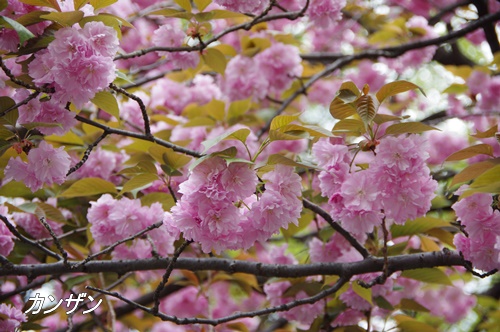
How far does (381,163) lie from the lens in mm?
1401

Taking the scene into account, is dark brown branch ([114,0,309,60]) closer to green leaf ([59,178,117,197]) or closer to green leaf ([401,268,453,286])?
green leaf ([59,178,117,197])

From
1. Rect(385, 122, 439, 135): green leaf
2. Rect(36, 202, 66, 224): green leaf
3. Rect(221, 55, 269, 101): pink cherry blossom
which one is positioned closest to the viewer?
Rect(385, 122, 439, 135): green leaf

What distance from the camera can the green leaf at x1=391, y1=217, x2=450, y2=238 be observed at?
1.90 metres

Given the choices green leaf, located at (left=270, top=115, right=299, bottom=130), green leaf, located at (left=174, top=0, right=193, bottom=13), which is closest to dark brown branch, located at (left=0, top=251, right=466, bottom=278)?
green leaf, located at (left=270, top=115, right=299, bottom=130)

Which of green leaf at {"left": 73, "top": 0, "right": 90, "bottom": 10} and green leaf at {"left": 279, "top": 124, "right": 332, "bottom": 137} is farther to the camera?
green leaf at {"left": 73, "top": 0, "right": 90, "bottom": 10}

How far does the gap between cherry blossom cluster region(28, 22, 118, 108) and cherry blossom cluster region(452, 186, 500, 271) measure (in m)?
0.92

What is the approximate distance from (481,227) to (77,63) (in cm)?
106

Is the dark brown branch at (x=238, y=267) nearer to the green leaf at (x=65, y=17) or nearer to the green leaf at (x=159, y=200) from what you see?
the green leaf at (x=159, y=200)

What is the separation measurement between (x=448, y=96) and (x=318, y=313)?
264cm

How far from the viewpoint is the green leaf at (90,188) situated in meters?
1.98

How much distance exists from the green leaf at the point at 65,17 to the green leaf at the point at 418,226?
119 cm

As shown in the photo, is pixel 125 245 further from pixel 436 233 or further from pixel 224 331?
pixel 436 233

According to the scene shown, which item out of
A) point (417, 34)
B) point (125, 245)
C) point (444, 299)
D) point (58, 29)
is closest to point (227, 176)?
point (58, 29)

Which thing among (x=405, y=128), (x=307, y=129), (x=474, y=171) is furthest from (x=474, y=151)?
(x=307, y=129)
